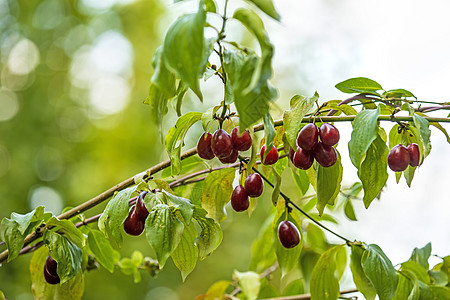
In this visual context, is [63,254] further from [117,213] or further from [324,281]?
[324,281]

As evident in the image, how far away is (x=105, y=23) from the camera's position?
3.82 m

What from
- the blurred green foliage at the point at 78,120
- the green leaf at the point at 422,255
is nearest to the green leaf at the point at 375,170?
the green leaf at the point at 422,255

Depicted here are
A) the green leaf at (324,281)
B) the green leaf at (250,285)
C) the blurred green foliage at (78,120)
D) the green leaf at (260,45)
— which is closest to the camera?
the green leaf at (260,45)

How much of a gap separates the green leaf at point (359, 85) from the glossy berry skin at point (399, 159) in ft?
0.20

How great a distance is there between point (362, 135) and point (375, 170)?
0.07 metres

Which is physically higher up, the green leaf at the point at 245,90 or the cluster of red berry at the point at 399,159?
the green leaf at the point at 245,90

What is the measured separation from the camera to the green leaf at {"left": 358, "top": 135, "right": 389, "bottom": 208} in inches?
15.7

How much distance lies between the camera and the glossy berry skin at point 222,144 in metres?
0.38

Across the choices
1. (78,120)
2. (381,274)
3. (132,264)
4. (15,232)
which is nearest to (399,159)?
(381,274)

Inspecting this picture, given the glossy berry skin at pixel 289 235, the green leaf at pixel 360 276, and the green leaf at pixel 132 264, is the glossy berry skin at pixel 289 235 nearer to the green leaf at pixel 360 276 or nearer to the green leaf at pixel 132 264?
the green leaf at pixel 360 276

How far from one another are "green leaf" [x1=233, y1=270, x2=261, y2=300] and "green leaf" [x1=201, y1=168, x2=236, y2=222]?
21cm

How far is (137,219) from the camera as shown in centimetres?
39

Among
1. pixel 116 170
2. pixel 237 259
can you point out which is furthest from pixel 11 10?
pixel 237 259

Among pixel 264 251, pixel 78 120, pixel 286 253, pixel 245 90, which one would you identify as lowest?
pixel 78 120
